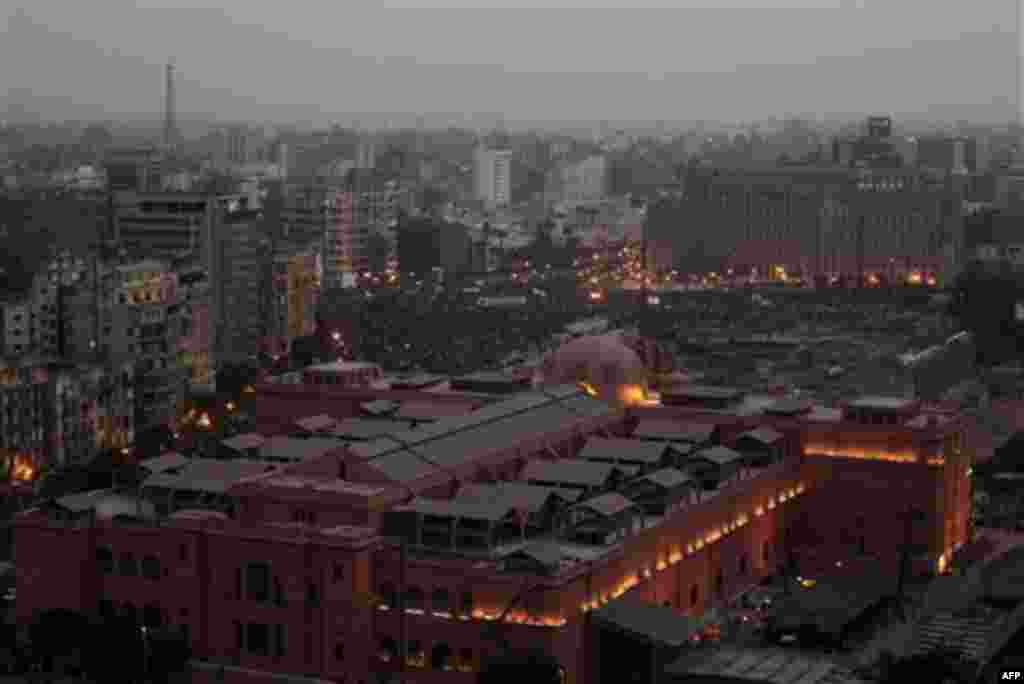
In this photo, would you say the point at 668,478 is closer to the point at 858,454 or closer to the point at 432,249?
the point at 858,454

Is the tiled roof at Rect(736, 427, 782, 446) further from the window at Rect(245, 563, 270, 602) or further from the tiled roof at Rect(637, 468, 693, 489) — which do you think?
the window at Rect(245, 563, 270, 602)

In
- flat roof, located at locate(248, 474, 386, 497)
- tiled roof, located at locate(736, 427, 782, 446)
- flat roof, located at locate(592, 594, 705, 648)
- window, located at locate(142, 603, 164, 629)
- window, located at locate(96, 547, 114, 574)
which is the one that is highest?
flat roof, located at locate(248, 474, 386, 497)

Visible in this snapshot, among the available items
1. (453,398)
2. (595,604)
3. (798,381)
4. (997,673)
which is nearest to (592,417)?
(453,398)

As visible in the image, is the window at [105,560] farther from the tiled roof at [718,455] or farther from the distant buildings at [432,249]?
the distant buildings at [432,249]

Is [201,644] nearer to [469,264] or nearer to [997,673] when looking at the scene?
[997,673]

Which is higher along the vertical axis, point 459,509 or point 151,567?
point 459,509

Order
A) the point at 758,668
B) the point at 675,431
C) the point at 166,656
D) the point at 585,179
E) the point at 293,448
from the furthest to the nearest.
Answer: the point at 585,179, the point at 675,431, the point at 293,448, the point at 166,656, the point at 758,668

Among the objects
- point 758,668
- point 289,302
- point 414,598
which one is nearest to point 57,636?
point 414,598

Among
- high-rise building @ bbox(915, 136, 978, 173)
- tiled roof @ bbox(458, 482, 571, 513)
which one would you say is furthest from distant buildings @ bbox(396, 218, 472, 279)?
tiled roof @ bbox(458, 482, 571, 513)
